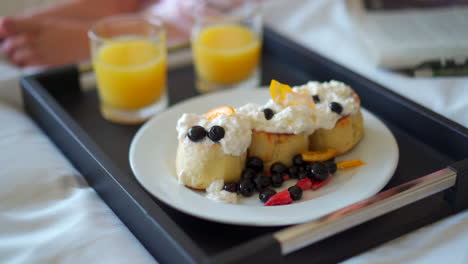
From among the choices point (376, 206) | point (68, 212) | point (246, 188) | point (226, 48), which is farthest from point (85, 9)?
point (376, 206)

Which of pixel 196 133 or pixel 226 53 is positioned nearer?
pixel 196 133

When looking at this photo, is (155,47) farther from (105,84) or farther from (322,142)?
(322,142)

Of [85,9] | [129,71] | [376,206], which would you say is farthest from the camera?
[85,9]

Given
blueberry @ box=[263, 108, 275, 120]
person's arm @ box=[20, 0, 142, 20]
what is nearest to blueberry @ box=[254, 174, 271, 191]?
blueberry @ box=[263, 108, 275, 120]

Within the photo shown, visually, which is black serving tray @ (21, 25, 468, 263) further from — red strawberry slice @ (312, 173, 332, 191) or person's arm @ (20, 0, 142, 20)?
person's arm @ (20, 0, 142, 20)

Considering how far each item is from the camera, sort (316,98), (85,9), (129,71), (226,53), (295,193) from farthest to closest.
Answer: (85,9) < (226,53) < (129,71) < (316,98) < (295,193)

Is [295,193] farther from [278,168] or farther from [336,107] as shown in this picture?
[336,107]

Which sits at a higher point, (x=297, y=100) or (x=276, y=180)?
(x=297, y=100)
